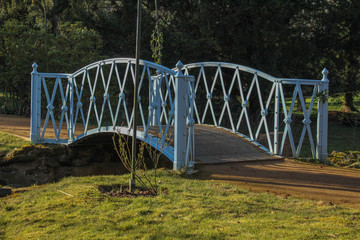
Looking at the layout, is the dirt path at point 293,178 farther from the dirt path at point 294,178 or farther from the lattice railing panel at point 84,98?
the lattice railing panel at point 84,98

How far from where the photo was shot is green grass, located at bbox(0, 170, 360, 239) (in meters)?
4.22

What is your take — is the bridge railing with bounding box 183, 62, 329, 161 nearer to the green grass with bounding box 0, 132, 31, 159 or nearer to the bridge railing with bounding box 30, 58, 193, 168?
the bridge railing with bounding box 30, 58, 193, 168

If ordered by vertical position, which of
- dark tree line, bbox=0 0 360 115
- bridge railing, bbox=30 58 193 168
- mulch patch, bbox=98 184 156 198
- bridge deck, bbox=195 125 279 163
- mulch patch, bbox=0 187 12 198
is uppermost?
dark tree line, bbox=0 0 360 115

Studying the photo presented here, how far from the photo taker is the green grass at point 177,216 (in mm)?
4223

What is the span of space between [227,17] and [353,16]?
208 inches

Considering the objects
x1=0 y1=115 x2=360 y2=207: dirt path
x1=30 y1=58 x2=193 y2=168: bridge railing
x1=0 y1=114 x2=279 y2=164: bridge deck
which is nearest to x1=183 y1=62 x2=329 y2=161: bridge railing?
x1=0 y1=114 x2=279 y2=164: bridge deck

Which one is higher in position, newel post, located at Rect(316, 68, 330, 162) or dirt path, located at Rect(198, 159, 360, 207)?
newel post, located at Rect(316, 68, 330, 162)

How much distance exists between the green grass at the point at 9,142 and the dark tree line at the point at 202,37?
18.2ft

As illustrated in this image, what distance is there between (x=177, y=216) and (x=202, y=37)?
12.8 meters

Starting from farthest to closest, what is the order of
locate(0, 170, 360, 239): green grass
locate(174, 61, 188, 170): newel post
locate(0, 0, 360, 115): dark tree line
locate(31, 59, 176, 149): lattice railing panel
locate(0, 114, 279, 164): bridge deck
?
locate(0, 0, 360, 115): dark tree line < locate(31, 59, 176, 149): lattice railing panel < locate(0, 114, 279, 164): bridge deck < locate(174, 61, 188, 170): newel post < locate(0, 170, 360, 239): green grass

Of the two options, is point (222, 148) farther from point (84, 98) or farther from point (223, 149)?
point (84, 98)

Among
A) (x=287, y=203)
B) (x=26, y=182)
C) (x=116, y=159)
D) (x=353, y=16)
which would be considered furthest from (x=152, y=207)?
(x=353, y=16)

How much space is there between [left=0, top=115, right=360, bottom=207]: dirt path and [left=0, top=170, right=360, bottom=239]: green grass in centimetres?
43

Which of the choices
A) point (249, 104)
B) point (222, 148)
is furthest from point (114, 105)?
point (222, 148)
